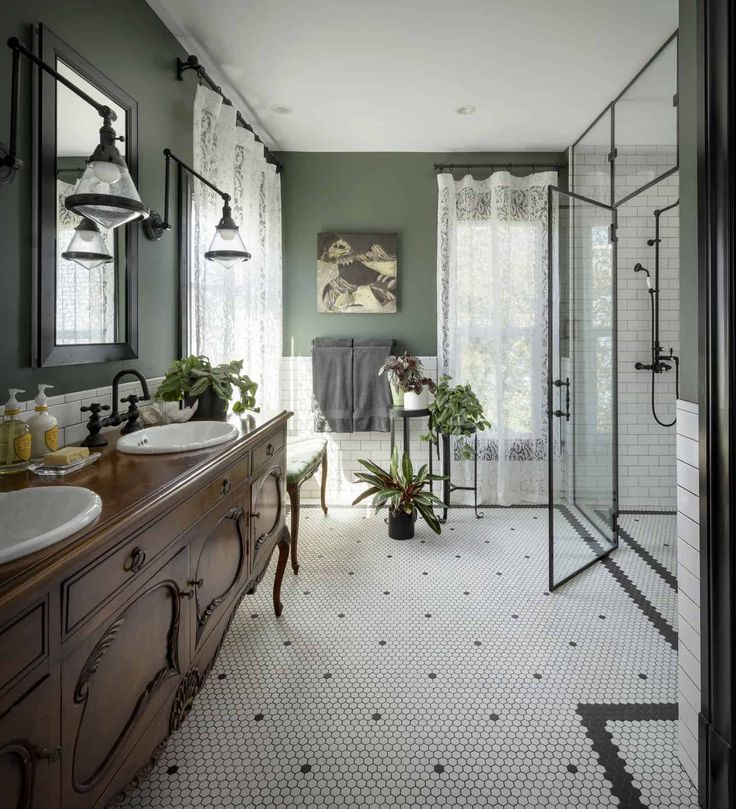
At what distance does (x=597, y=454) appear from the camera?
9.50ft

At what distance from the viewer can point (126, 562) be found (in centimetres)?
97

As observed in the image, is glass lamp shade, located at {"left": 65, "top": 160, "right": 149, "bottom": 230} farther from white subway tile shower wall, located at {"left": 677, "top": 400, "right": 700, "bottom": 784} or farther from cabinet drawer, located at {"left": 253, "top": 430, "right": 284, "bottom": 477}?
white subway tile shower wall, located at {"left": 677, "top": 400, "right": 700, "bottom": 784}

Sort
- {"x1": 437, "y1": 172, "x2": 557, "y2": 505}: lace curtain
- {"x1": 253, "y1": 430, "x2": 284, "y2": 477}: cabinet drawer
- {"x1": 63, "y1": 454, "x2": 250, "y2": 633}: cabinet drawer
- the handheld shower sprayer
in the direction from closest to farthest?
{"x1": 63, "y1": 454, "x2": 250, "y2": 633}: cabinet drawer, {"x1": 253, "y1": 430, "x2": 284, "y2": 477}: cabinet drawer, the handheld shower sprayer, {"x1": 437, "y1": 172, "x2": 557, "y2": 505}: lace curtain

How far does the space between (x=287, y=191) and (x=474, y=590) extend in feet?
10.4

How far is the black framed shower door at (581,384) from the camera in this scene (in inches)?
102

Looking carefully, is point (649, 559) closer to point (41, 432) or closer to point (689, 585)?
point (689, 585)

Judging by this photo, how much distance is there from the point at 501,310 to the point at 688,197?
7.60 feet

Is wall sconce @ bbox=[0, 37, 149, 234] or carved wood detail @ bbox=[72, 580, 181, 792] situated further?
wall sconce @ bbox=[0, 37, 149, 234]

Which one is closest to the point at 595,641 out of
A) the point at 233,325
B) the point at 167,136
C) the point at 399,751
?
the point at 399,751

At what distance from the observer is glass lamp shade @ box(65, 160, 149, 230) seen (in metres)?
1.37

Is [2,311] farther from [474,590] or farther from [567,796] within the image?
[474,590]

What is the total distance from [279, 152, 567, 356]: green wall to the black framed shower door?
132 centimetres

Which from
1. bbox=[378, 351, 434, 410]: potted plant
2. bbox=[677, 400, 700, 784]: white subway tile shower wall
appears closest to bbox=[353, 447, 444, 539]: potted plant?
bbox=[378, 351, 434, 410]: potted plant

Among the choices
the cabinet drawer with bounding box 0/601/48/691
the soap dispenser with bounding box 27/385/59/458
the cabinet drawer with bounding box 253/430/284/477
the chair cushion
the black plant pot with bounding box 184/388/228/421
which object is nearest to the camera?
the cabinet drawer with bounding box 0/601/48/691
